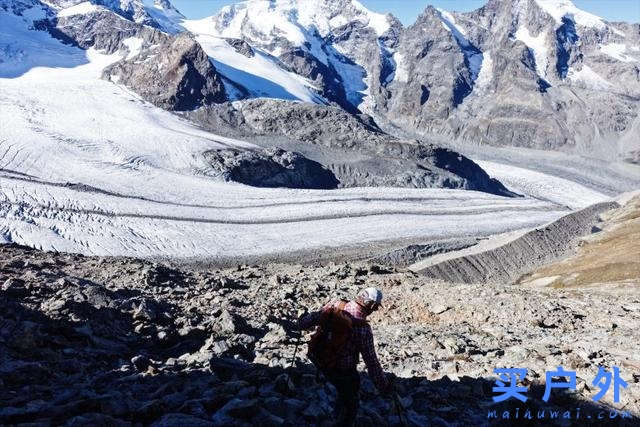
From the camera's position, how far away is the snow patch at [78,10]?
165 m

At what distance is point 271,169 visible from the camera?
78938mm

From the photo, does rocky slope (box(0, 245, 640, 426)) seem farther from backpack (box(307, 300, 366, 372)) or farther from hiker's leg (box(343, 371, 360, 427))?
backpack (box(307, 300, 366, 372))

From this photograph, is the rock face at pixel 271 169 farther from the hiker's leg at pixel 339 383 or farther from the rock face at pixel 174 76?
the hiker's leg at pixel 339 383

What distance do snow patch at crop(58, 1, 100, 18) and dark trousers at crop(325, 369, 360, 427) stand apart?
179712mm

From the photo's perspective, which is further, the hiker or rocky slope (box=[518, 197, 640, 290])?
rocky slope (box=[518, 197, 640, 290])

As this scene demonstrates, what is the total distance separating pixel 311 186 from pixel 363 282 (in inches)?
2295

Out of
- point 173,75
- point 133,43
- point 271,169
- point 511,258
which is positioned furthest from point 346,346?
point 133,43

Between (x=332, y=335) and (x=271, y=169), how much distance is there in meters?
72.5

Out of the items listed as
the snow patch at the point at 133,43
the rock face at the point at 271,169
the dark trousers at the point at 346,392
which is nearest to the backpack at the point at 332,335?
the dark trousers at the point at 346,392

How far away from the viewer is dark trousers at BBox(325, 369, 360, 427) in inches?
285

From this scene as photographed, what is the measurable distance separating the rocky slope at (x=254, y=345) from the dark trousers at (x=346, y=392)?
0.51 m

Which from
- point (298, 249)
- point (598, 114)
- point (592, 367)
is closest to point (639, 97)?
point (598, 114)

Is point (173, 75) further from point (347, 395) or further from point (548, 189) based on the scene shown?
point (347, 395)

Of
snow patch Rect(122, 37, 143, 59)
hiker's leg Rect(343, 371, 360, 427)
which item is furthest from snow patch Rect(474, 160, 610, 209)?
hiker's leg Rect(343, 371, 360, 427)
